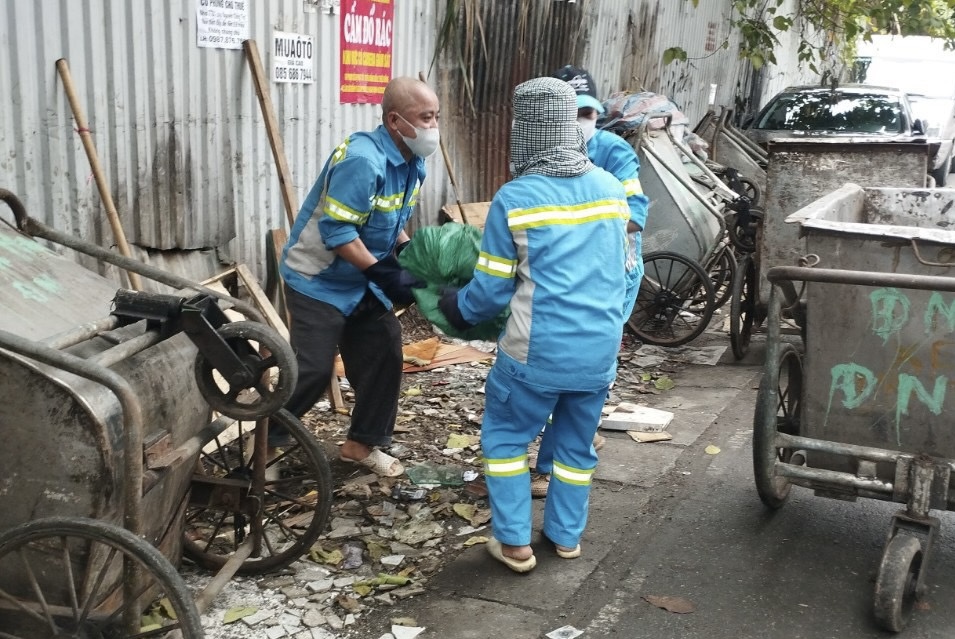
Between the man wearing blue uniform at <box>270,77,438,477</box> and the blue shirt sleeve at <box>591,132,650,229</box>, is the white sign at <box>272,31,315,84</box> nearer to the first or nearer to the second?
the man wearing blue uniform at <box>270,77,438,477</box>

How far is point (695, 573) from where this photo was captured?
154 inches

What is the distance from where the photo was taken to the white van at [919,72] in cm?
1645

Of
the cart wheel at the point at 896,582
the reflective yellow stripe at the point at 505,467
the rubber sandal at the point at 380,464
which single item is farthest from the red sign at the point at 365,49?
the cart wheel at the point at 896,582

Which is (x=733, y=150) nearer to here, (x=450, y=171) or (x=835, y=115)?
(x=835, y=115)

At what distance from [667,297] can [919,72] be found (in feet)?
47.6

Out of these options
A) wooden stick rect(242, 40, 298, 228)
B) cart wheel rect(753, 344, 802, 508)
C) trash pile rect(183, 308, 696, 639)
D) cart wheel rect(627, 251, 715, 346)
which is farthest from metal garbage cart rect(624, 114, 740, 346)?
wooden stick rect(242, 40, 298, 228)

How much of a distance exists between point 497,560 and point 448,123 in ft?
15.5

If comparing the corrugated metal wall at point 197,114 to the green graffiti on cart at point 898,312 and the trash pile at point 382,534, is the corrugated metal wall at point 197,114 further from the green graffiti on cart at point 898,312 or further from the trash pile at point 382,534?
the green graffiti on cart at point 898,312

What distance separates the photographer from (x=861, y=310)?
3564 mm

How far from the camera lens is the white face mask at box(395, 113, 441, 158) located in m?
4.20

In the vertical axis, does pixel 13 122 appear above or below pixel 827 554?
above

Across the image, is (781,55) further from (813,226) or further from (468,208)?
(813,226)

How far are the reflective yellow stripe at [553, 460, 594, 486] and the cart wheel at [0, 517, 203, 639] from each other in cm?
163

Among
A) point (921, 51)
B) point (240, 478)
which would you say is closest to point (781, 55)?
point (921, 51)
